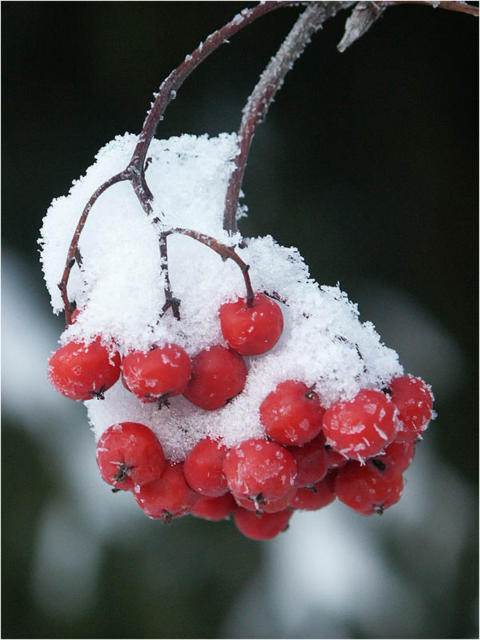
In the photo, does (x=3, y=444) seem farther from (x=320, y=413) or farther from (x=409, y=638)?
(x=320, y=413)

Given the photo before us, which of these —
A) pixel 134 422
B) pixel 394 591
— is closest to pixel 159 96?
pixel 134 422

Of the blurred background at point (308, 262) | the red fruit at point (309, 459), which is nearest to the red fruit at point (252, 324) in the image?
the red fruit at point (309, 459)

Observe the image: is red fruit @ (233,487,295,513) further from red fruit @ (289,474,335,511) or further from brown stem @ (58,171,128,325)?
brown stem @ (58,171,128,325)

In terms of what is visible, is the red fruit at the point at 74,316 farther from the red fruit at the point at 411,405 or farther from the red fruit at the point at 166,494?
the red fruit at the point at 411,405

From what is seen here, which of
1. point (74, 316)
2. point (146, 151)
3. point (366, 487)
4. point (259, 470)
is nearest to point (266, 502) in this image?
point (259, 470)

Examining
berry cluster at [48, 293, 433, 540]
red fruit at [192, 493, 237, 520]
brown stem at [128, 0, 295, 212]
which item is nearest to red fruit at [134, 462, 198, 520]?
berry cluster at [48, 293, 433, 540]

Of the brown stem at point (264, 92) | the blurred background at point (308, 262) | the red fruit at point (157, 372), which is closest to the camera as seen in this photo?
the red fruit at point (157, 372)
